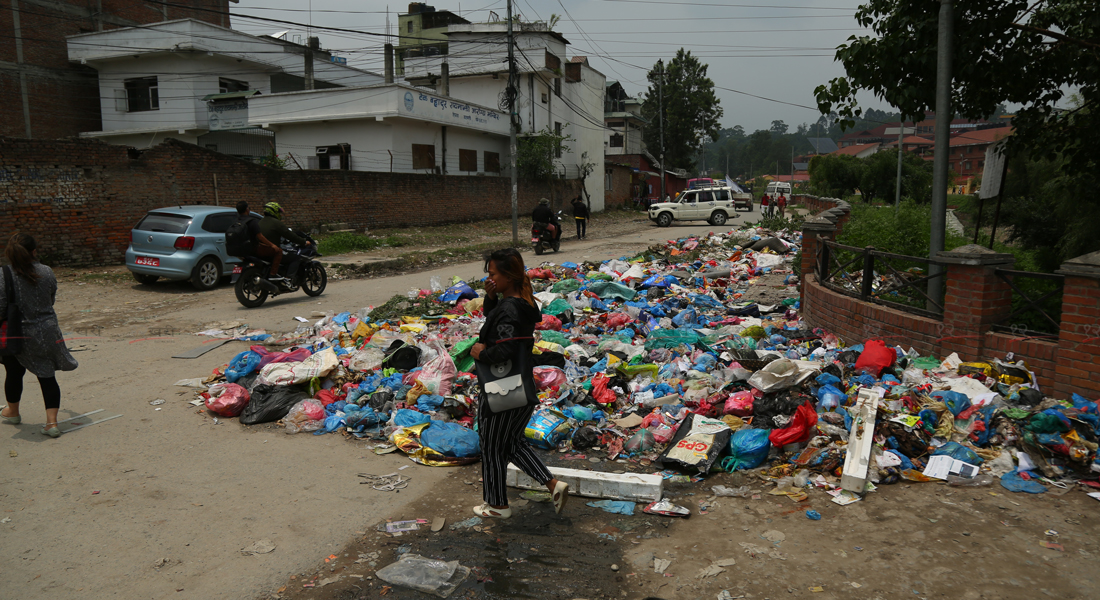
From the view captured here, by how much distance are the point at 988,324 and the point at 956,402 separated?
970 mm

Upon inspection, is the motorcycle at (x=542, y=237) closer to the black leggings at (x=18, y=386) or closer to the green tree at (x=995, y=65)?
the green tree at (x=995, y=65)

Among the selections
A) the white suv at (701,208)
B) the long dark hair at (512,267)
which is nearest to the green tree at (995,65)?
the long dark hair at (512,267)

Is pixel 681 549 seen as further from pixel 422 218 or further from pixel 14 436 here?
pixel 422 218

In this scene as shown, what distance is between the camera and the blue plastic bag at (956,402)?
4.79 meters

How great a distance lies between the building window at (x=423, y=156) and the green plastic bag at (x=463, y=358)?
23.5 metres

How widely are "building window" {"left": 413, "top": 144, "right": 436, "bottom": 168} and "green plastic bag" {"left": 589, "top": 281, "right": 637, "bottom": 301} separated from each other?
66.4ft

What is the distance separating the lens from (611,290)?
34.9 feet

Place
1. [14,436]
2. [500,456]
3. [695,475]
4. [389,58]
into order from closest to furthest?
[500,456] → [695,475] → [14,436] → [389,58]

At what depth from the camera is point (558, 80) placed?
39.0 m

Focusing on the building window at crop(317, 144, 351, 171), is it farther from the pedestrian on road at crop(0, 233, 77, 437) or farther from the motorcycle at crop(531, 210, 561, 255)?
the pedestrian on road at crop(0, 233, 77, 437)

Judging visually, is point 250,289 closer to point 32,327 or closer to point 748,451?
point 32,327

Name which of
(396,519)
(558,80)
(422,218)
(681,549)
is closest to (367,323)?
(396,519)

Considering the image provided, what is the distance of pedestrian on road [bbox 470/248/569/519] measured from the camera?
381 centimetres

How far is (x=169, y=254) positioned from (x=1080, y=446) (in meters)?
13.0
